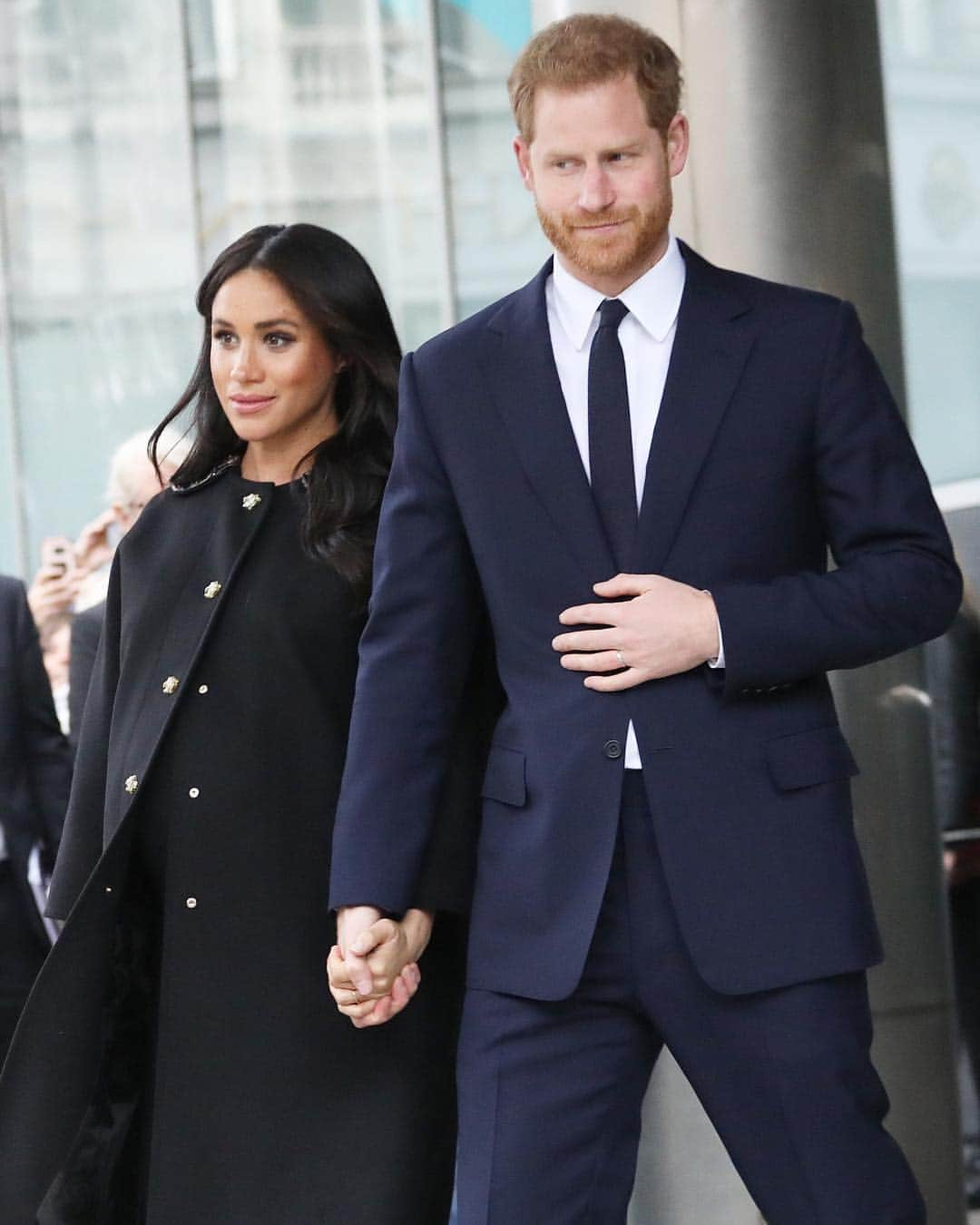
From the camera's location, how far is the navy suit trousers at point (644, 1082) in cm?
246

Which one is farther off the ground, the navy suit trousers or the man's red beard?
the man's red beard

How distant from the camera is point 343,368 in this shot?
3.35m

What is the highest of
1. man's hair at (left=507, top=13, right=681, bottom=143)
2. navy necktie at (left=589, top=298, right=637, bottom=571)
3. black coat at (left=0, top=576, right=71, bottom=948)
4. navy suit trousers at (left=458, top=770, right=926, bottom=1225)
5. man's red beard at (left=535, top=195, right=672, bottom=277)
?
man's hair at (left=507, top=13, right=681, bottom=143)

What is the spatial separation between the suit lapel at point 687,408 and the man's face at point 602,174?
128mm

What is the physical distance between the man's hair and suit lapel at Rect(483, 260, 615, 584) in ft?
0.82

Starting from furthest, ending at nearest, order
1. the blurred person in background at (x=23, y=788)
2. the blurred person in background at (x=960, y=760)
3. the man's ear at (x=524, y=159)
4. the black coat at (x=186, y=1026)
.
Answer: the blurred person in background at (x=23, y=788) < the blurred person in background at (x=960, y=760) < the black coat at (x=186, y=1026) < the man's ear at (x=524, y=159)

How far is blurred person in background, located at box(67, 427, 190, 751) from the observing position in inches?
193

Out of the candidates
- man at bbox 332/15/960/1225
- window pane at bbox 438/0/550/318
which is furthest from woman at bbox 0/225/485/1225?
window pane at bbox 438/0/550/318

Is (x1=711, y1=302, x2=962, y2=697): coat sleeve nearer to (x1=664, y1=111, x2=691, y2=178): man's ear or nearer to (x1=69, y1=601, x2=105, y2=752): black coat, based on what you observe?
(x1=664, y1=111, x2=691, y2=178): man's ear

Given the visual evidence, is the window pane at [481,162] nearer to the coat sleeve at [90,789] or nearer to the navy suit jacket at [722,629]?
the coat sleeve at [90,789]

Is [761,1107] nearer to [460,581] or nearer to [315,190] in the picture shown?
[460,581]

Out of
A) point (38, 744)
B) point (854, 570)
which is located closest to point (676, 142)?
point (854, 570)

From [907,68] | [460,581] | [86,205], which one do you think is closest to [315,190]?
[86,205]

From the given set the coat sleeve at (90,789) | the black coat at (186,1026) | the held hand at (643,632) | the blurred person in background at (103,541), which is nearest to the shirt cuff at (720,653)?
the held hand at (643,632)
